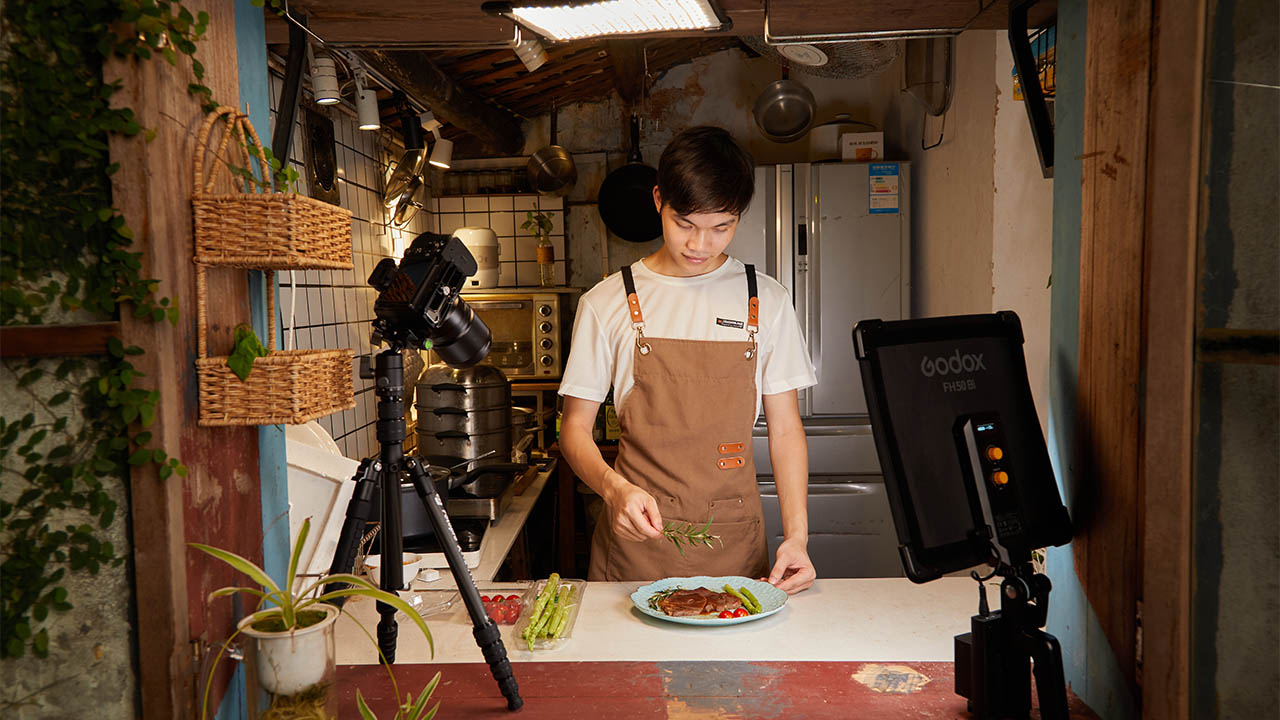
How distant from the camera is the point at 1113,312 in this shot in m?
1.19

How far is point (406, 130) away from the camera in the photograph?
12.0 feet

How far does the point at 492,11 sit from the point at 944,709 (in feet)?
4.45

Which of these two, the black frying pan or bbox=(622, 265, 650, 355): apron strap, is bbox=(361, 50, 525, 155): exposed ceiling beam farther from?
bbox=(622, 265, 650, 355): apron strap

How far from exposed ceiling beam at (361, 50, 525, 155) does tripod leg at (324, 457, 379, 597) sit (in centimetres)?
223

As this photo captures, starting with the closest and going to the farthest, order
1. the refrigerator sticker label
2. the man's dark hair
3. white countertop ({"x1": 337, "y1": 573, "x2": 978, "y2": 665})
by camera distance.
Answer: white countertop ({"x1": 337, "y1": 573, "x2": 978, "y2": 665})
the man's dark hair
the refrigerator sticker label

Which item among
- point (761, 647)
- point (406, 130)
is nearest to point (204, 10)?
point (761, 647)

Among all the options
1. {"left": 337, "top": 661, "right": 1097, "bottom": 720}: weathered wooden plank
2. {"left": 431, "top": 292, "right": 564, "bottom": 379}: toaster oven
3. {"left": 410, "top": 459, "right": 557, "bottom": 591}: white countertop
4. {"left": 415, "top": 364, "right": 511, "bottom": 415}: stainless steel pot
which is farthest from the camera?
{"left": 431, "top": 292, "right": 564, "bottom": 379}: toaster oven

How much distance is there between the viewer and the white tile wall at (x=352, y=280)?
10.6 feet

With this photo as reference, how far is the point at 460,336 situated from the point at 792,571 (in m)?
0.97

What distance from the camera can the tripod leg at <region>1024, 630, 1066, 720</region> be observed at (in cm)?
116

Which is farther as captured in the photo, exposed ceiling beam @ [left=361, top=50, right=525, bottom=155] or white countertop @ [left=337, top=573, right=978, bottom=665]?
exposed ceiling beam @ [left=361, top=50, right=525, bottom=155]

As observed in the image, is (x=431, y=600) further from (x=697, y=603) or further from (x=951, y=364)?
(x=951, y=364)

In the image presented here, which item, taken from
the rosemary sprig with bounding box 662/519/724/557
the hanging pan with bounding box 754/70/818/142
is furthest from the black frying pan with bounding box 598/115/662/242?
the rosemary sprig with bounding box 662/519/724/557

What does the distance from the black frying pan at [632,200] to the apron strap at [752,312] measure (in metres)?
3.03
